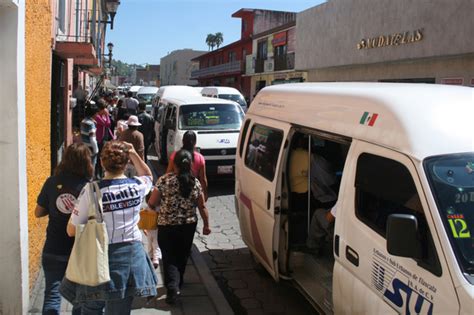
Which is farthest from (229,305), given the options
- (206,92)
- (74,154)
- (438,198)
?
(206,92)

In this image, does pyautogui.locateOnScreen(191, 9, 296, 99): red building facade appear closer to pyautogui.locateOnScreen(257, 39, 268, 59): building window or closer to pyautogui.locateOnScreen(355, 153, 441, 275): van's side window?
pyautogui.locateOnScreen(257, 39, 268, 59): building window

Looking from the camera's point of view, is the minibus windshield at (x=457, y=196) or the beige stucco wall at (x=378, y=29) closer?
the minibus windshield at (x=457, y=196)

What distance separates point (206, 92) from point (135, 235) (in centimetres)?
1845

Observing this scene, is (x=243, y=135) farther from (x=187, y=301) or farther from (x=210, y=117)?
(x=210, y=117)

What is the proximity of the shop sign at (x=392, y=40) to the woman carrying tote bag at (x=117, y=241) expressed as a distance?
17.5 metres

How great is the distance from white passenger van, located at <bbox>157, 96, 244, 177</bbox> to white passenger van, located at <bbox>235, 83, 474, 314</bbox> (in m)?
5.45

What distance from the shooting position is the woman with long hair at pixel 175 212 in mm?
4797

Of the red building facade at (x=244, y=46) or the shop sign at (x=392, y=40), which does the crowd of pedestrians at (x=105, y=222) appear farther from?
the red building facade at (x=244, y=46)

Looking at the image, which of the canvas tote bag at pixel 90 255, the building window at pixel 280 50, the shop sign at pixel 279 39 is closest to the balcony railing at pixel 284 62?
the building window at pixel 280 50

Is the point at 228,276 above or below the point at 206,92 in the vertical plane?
below

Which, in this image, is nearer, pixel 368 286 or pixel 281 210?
pixel 368 286

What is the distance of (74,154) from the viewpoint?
3684mm

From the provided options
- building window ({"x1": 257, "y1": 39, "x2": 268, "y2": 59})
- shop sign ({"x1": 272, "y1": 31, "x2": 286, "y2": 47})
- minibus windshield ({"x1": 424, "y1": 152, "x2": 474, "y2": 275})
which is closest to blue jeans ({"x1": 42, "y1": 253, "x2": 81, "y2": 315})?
minibus windshield ({"x1": 424, "y1": 152, "x2": 474, "y2": 275})

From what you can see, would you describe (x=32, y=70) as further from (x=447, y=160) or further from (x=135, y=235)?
(x=447, y=160)
